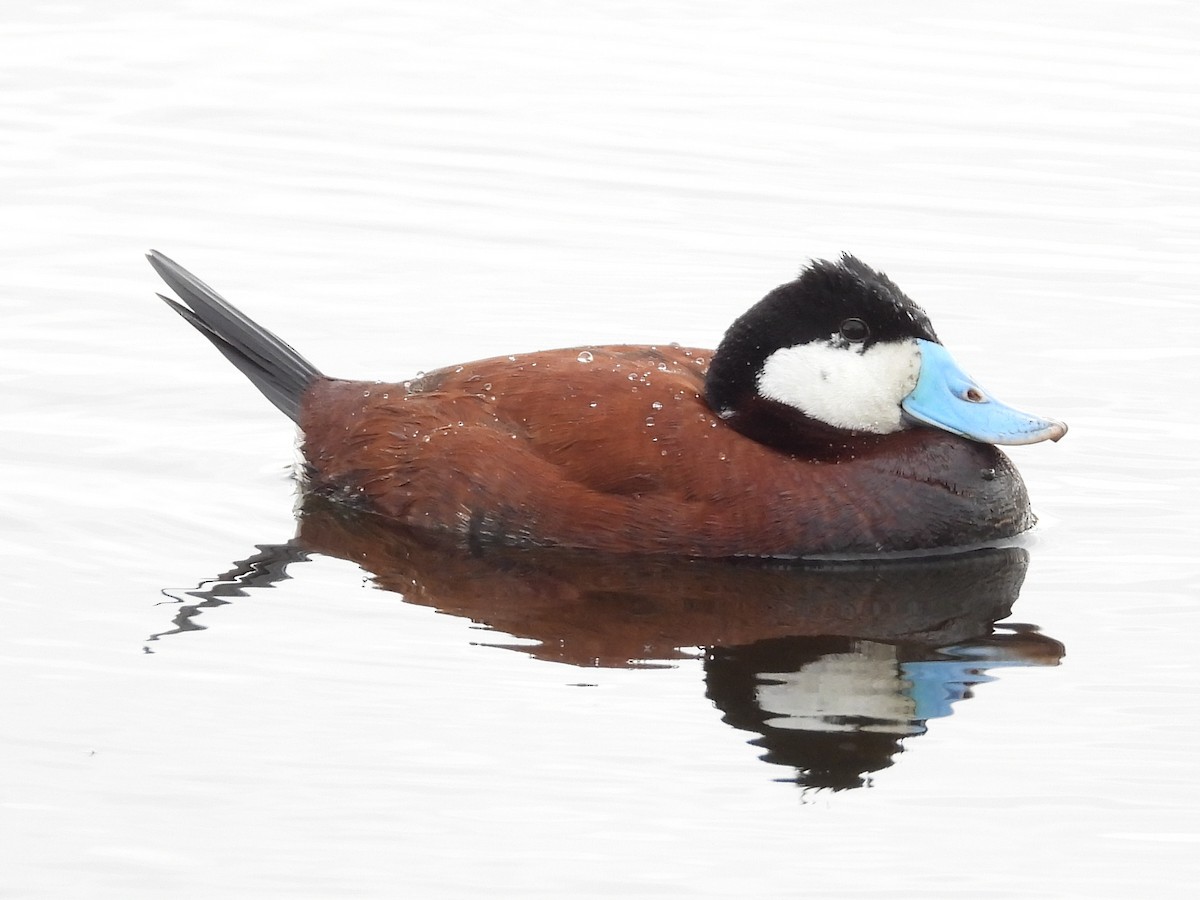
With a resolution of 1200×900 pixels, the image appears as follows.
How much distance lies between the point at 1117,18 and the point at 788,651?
7397 mm

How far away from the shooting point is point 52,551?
6.52 m

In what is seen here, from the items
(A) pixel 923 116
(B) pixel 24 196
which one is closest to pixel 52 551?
(B) pixel 24 196

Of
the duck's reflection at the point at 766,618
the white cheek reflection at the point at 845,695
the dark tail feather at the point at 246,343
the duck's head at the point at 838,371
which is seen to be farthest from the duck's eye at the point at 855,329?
the dark tail feather at the point at 246,343

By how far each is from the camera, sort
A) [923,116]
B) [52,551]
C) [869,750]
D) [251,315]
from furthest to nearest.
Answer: [923,116] → [251,315] → [52,551] → [869,750]

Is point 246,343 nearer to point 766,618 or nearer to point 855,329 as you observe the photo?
point 855,329

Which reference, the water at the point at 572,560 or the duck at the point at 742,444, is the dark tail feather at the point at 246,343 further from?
the duck at the point at 742,444

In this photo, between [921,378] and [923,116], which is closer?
[921,378]

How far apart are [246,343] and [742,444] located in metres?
1.82

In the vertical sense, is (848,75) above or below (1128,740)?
above

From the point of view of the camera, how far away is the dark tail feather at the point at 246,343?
7.41 meters

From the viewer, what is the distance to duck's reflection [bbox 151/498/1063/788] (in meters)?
5.45

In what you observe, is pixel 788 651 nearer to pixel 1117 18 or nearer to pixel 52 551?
pixel 52 551

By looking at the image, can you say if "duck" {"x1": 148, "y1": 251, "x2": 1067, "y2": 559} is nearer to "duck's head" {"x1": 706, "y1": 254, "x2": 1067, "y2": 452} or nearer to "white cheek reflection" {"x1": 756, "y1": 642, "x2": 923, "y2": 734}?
"duck's head" {"x1": 706, "y1": 254, "x2": 1067, "y2": 452}

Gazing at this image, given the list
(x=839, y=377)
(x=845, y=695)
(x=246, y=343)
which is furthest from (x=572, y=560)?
(x=246, y=343)
